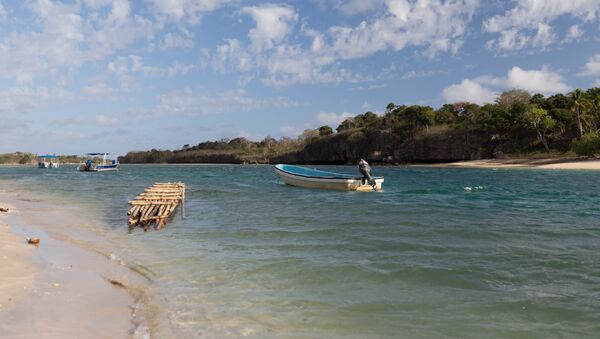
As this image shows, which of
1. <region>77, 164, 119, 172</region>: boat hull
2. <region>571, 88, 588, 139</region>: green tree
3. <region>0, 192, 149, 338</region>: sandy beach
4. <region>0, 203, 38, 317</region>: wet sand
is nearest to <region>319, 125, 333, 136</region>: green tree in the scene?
<region>77, 164, 119, 172</region>: boat hull

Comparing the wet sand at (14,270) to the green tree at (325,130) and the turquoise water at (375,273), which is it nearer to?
the turquoise water at (375,273)

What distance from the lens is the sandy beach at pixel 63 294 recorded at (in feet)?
17.3

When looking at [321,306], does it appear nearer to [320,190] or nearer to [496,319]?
[496,319]

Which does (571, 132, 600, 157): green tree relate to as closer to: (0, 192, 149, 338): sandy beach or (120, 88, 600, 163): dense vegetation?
(120, 88, 600, 163): dense vegetation

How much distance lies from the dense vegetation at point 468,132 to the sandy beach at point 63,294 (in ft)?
224

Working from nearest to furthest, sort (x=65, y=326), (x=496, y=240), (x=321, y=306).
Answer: (x=65, y=326)
(x=321, y=306)
(x=496, y=240)

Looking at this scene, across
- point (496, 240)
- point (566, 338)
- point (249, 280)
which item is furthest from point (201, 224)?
point (566, 338)

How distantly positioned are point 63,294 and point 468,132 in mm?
92138

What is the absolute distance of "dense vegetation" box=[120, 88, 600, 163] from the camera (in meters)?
74.0

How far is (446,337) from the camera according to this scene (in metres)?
5.43

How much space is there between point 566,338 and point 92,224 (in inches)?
575

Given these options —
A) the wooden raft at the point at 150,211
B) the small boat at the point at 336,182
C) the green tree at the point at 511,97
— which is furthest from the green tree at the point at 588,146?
the wooden raft at the point at 150,211

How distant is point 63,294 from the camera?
262 inches

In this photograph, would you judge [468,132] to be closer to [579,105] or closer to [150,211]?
[579,105]
